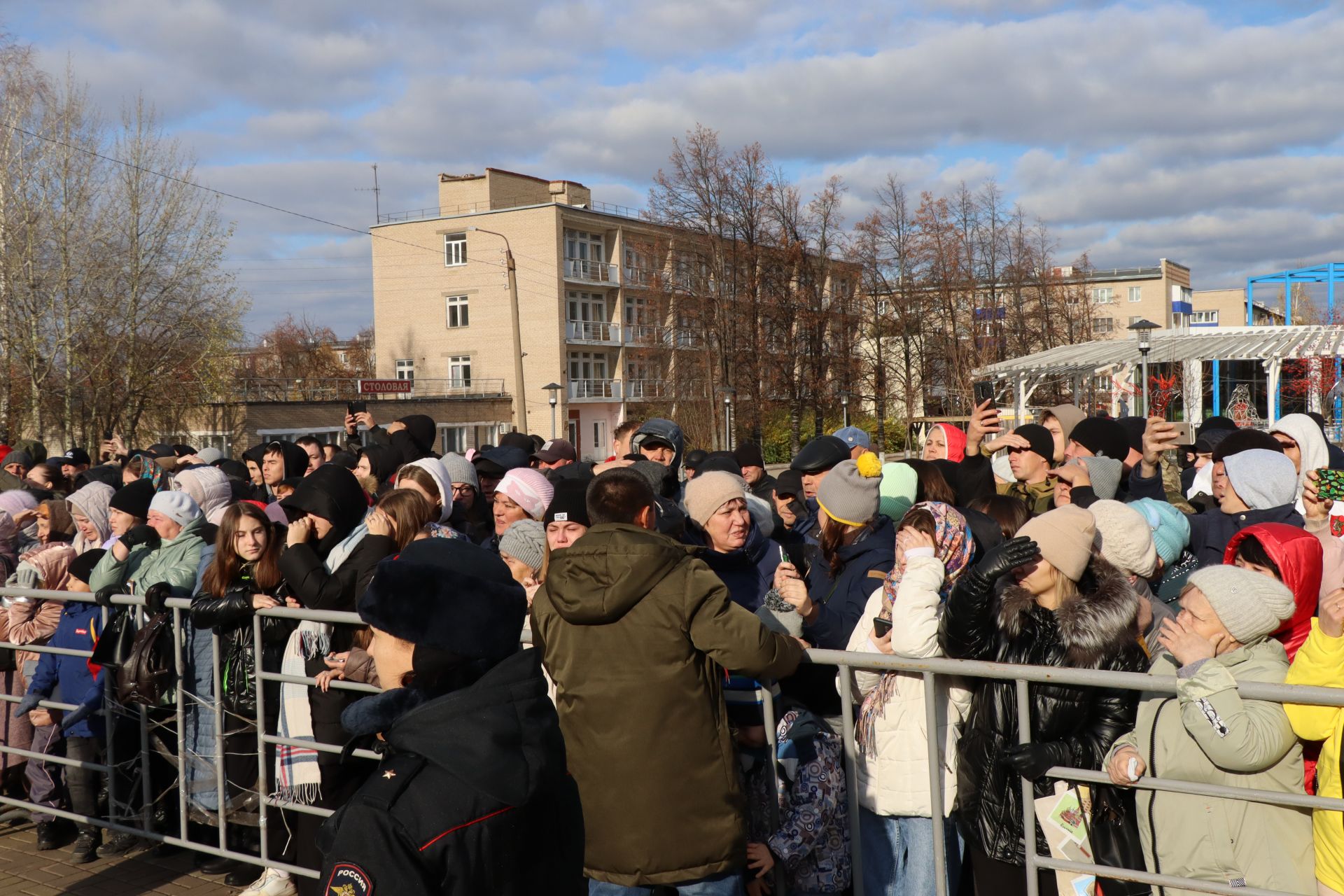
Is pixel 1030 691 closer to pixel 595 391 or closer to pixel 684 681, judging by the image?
pixel 684 681

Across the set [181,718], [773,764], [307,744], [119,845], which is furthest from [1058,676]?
[119,845]

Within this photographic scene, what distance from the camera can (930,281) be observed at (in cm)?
4381

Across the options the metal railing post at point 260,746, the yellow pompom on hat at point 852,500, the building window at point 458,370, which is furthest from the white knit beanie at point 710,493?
the building window at point 458,370

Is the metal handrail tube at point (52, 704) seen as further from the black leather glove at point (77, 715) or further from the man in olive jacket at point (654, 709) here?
the man in olive jacket at point (654, 709)

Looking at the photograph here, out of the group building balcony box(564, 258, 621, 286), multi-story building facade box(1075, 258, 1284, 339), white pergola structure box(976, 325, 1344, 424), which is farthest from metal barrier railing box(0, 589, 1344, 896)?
multi-story building facade box(1075, 258, 1284, 339)

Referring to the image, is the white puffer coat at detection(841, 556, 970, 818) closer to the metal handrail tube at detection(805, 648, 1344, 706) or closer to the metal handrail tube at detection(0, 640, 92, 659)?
the metal handrail tube at detection(805, 648, 1344, 706)

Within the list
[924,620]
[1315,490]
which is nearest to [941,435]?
[1315,490]

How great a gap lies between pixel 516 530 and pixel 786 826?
197 cm

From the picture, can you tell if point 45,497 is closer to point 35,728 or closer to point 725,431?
point 35,728

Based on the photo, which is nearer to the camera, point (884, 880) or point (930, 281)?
point (884, 880)

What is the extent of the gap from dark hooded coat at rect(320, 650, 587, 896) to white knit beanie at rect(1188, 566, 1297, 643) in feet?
6.92

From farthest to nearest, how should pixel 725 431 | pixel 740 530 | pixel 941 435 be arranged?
pixel 725 431
pixel 941 435
pixel 740 530

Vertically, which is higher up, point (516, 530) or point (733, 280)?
point (733, 280)

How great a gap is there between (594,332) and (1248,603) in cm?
5636
